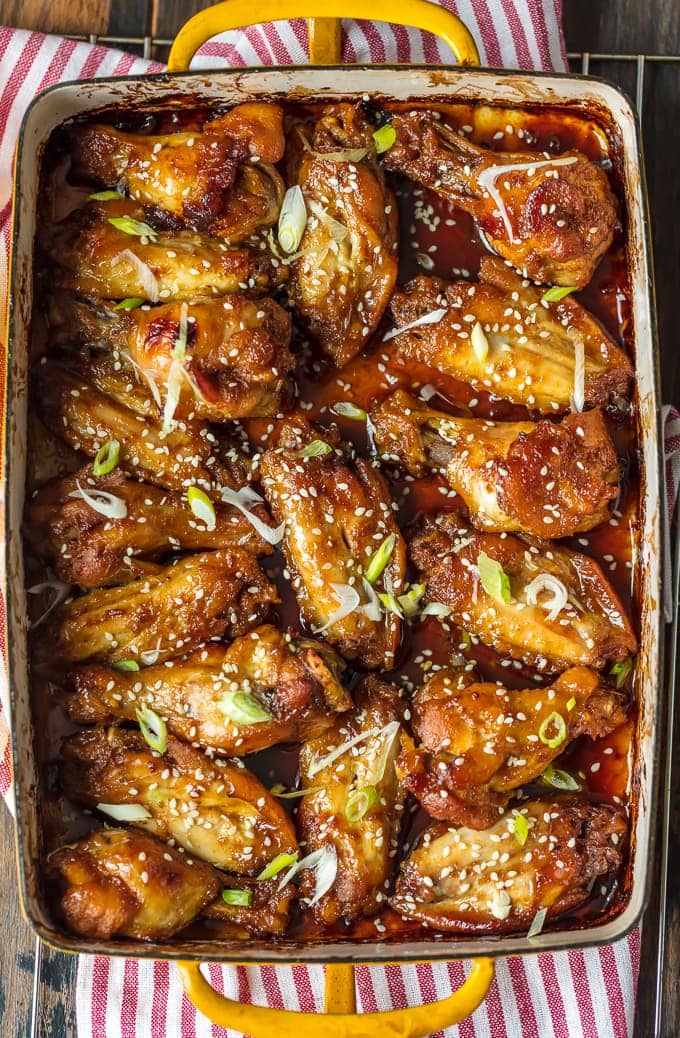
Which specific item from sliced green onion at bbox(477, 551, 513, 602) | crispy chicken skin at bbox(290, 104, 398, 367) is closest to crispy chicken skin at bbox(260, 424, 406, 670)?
sliced green onion at bbox(477, 551, 513, 602)

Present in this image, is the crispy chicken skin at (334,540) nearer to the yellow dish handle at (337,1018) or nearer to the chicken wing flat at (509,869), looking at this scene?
the chicken wing flat at (509,869)

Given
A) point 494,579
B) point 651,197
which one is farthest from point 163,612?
point 651,197

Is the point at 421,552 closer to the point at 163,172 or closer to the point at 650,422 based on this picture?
the point at 650,422

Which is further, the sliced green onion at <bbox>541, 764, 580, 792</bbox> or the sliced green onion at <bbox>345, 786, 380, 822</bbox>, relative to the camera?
the sliced green onion at <bbox>541, 764, 580, 792</bbox>

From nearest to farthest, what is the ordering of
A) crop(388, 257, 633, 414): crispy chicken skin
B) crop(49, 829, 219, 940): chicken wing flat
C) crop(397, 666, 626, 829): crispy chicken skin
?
crop(49, 829, 219, 940): chicken wing flat < crop(397, 666, 626, 829): crispy chicken skin < crop(388, 257, 633, 414): crispy chicken skin

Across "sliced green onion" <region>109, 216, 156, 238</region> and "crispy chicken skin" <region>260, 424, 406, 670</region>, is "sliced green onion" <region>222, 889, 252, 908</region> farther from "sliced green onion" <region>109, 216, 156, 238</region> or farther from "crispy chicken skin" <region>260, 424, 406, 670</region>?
"sliced green onion" <region>109, 216, 156, 238</region>

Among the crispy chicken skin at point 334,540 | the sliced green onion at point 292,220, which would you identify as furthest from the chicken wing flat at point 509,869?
the sliced green onion at point 292,220
